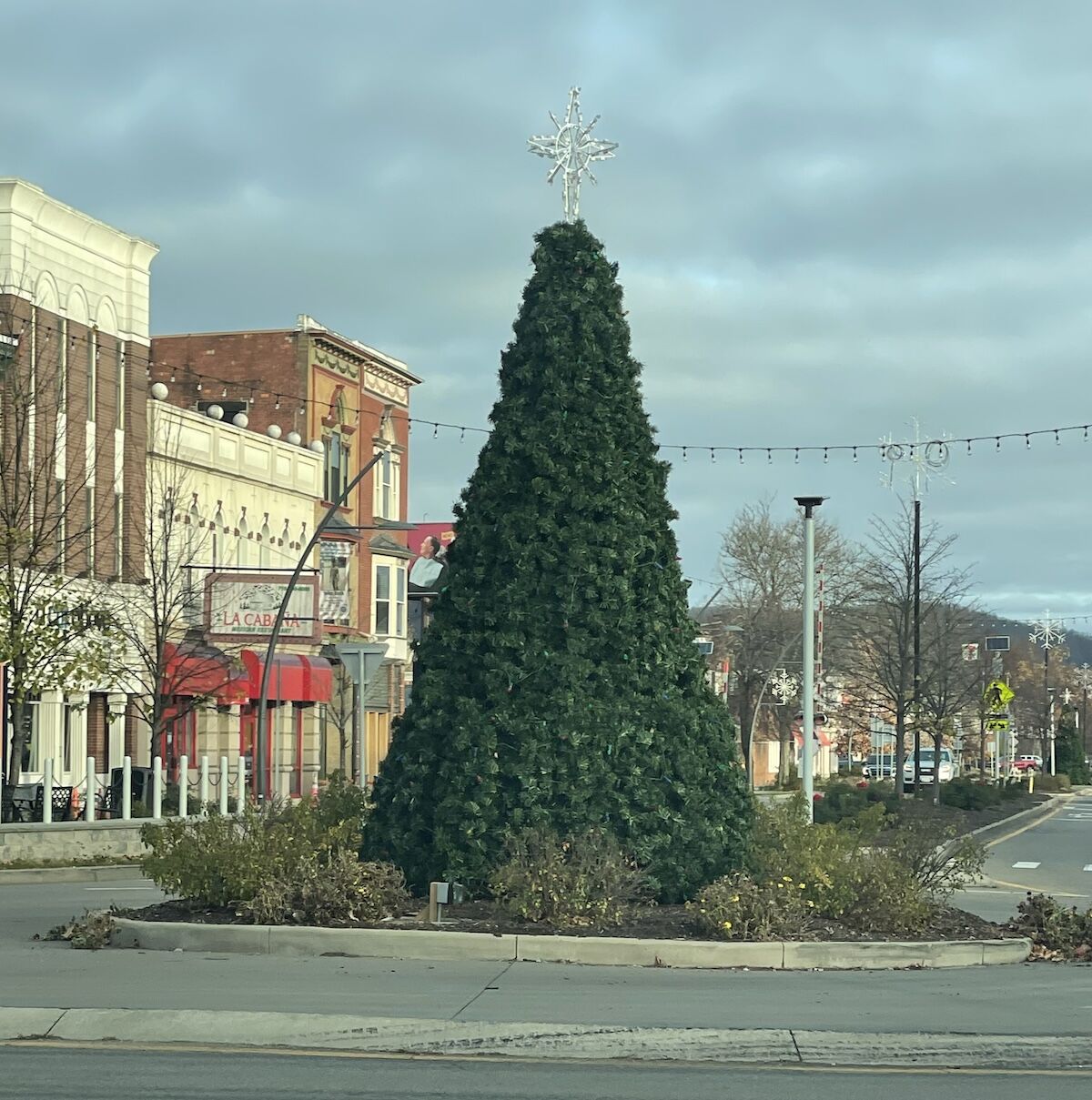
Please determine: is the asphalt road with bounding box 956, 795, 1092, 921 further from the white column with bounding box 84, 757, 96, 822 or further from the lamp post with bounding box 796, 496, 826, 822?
the white column with bounding box 84, 757, 96, 822

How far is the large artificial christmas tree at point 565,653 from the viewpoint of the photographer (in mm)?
14836

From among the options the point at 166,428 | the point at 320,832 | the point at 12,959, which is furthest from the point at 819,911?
the point at 166,428

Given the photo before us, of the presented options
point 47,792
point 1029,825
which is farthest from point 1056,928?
point 1029,825

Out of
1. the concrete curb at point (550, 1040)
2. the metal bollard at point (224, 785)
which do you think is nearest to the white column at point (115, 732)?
the metal bollard at point (224, 785)

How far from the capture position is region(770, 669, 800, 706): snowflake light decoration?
2963 inches

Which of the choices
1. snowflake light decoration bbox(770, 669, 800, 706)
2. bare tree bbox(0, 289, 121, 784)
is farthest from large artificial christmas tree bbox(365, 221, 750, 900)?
snowflake light decoration bbox(770, 669, 800, 706)

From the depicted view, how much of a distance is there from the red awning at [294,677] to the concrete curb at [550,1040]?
34129 millimetres

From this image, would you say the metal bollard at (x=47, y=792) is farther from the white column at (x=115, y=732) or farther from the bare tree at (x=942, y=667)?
the bare tree at (x=942, y=667)

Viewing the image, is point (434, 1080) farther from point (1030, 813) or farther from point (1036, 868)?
point (1030, 813)

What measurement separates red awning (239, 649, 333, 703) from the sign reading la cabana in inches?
124

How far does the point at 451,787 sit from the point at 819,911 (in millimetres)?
3056

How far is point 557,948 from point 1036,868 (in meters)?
17.2

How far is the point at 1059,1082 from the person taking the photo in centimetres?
979

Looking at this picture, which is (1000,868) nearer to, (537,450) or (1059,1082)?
(537,450)
